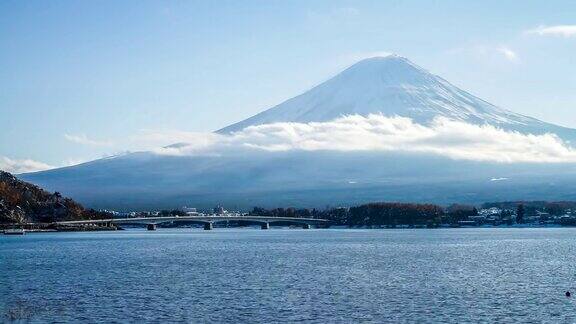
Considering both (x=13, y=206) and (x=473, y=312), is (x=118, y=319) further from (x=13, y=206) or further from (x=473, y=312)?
(x=13, y=206)

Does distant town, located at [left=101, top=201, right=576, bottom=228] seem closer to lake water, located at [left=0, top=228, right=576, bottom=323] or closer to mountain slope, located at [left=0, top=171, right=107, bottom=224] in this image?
mountain slope, located at [left=0, top=171, right=107, bottom=224]

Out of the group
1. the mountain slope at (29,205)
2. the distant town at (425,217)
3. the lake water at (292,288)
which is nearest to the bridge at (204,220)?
the mountain slope at (29,205)

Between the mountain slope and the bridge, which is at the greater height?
the mountain slope

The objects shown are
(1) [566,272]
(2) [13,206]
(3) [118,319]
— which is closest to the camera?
(3) [118,319]

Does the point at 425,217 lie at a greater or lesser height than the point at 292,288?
greater

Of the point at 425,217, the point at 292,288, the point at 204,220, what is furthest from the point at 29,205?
the point at 292,288

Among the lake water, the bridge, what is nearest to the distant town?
the bridge

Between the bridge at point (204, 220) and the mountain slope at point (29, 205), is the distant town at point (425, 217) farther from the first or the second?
the mountain slope at point (29, 205)

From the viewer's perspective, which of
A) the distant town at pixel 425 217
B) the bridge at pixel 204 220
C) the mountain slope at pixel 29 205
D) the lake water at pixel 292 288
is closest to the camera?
the lake water at pixel 292 288

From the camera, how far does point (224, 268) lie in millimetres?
59281

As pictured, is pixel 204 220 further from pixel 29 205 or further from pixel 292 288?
pixel 292 288

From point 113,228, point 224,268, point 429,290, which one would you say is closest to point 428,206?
point 113,228

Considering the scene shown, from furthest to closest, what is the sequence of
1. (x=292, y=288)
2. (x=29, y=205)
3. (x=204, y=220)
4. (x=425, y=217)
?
(x=425, y=217) → (x=29, y=205) → (x=204, y=220) → (x=292, y=288)

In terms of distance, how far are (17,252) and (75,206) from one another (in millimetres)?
92455
